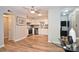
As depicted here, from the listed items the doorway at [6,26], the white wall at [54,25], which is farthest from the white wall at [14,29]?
the white wall at [54,25]

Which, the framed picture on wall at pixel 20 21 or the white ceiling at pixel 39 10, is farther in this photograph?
the framed picture on wall at pixel 20 21

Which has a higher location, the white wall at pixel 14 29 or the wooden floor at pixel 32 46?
the white wall at pixel 14 29

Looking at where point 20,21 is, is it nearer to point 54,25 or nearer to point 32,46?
point 32,46

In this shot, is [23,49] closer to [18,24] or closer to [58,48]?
[18,24]

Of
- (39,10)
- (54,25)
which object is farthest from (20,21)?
(54,25)

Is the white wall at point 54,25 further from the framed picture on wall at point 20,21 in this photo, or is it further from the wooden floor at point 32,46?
the framed picture on wall at point 20,21

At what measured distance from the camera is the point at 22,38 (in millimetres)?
1803

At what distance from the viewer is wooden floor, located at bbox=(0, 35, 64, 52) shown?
5.43 ft

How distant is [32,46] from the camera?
1698mm

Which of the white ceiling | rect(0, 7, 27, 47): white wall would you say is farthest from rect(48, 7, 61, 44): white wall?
rect(0, 7, 27, 47): white wall

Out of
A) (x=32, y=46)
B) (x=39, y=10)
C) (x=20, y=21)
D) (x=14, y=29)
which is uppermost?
(x=39, y=10)

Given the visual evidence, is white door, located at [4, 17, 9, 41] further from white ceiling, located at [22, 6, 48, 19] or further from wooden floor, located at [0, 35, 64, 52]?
white ceiling, located at [22, 6, 48, 19]

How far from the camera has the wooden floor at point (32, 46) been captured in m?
1.66
